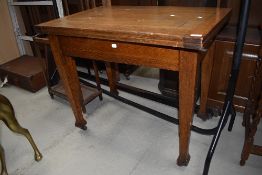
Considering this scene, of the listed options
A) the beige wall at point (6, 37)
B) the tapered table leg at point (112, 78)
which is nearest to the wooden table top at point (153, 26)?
the tapered table leg at point (112, 78)

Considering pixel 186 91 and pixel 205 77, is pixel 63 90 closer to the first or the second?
pixel 205 77

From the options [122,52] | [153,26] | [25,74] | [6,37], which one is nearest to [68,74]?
[122,52]

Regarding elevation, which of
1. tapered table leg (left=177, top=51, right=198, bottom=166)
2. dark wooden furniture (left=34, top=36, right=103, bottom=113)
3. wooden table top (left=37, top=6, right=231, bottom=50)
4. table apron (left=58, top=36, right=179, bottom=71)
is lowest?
dark wooden furniture (left=34, top=36, right=103, bottom=113)

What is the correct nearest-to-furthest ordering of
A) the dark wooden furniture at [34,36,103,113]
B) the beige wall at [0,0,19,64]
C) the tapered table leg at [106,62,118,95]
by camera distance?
the dark wooden furniture at [34,36,103,113]
the tapered table leg at [106,62,118,95]
the beige wall at [0,0,19,64]

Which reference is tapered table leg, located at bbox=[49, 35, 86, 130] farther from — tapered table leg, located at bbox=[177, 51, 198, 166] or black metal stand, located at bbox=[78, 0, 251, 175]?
tapered table leg, located at bbox=[177, 51, 198, 166]

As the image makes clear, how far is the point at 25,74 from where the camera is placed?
8.21 ft

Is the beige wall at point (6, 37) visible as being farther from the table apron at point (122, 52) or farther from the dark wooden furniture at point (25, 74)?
the table apron at point (122, 52)

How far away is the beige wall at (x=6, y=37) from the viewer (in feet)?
9.74

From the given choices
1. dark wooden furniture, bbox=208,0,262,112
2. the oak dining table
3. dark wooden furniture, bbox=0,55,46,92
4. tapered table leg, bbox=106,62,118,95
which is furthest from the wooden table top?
dark wooden furniture, bbox=0,55,46,92

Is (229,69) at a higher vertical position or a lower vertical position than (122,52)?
lower

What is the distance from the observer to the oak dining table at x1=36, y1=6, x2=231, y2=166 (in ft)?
3.39

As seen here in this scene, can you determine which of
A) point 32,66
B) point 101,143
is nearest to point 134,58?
point 101,143

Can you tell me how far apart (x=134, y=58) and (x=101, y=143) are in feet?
2.65

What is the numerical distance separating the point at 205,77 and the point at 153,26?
0.70 m
